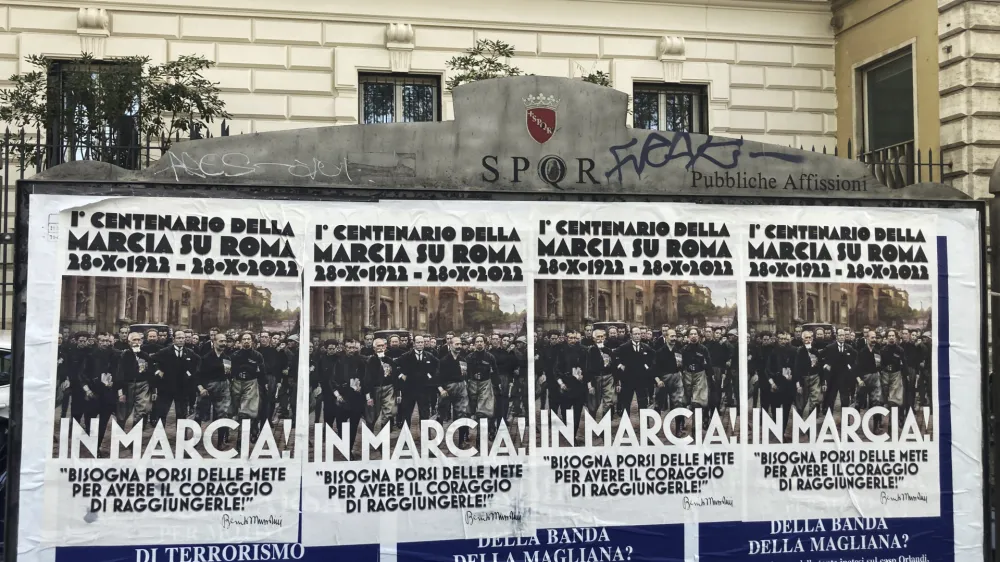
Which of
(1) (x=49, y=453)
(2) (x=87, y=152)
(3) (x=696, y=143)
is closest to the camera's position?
(1) (x=49, y=453)

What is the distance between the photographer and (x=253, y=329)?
5562 millimetres

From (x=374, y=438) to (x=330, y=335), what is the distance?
2.19ft

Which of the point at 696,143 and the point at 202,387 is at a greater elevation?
the point at 696,143

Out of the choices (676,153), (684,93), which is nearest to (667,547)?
(676,153)

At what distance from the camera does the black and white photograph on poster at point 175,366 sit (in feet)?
17.6

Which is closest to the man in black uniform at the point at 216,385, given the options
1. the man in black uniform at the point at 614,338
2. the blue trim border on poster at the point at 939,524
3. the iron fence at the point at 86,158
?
the man in black uniform at the point at 614,338

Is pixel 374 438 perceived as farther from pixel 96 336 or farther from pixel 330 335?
pixel 96 336

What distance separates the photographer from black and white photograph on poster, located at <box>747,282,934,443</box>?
20.1ft

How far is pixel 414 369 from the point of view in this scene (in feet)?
Result: 18.8

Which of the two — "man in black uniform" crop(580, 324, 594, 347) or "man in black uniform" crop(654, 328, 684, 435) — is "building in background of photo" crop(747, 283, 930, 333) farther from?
"man in black uniform" crop(580, 324, 594, 347)

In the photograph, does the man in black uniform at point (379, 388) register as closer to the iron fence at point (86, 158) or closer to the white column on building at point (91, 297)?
the white column on building at point (91, 297)

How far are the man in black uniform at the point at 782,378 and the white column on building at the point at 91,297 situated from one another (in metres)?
4.08

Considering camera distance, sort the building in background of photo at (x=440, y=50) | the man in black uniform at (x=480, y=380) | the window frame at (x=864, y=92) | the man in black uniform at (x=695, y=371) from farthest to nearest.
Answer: the window frame at (x=864, y=92), the building in background of photo at (x=440, y=50), the man in black uniform at (x=695, y=371), the man in black uniform at (x=480, y=380)

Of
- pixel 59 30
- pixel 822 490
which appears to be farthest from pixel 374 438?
pixel 59 30
